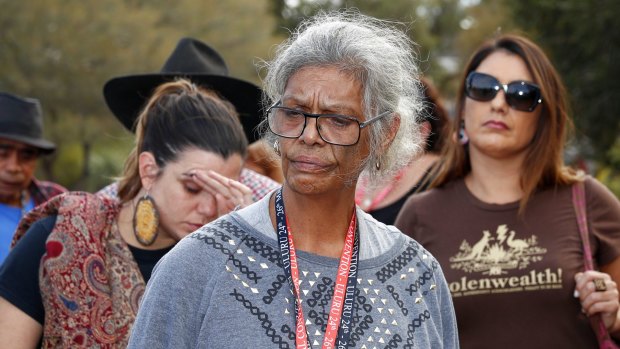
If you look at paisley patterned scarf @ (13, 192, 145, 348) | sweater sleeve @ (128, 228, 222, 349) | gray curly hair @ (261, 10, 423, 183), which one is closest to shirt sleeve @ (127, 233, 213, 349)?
sweater sleeve @ (128, 228, 222, 349)

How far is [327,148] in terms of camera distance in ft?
8.95

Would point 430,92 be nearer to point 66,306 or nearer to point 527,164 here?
point 527,164

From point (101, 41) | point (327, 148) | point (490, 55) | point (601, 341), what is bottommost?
point (601, 341)

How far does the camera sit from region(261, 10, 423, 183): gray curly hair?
278cm

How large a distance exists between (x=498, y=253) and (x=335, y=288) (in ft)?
5.85

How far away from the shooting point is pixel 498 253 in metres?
4.30

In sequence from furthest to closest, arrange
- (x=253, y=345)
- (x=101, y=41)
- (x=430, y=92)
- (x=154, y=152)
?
(x=101, y=41) → (x=430, y=92) → (x=154, y=152) → (x=253, y=345)

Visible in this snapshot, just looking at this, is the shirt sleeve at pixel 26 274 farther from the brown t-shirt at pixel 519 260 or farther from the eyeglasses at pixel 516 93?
the eyeglasses at pixel 516 93

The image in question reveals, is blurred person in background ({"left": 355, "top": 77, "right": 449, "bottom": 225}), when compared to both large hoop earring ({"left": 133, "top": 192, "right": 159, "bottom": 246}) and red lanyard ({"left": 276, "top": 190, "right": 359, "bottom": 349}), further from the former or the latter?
red lanyard ({"left": 276, "top": 190, "right": 359, "bottom": 349})

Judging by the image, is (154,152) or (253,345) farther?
(154,152)

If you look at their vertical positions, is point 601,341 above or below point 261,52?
below

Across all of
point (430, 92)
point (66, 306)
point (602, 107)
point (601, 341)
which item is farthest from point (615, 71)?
point (66, 306)

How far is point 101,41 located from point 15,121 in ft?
58.5

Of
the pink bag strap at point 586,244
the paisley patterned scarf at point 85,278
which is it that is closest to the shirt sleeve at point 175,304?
the paisley patterned scarf at point 85,278
